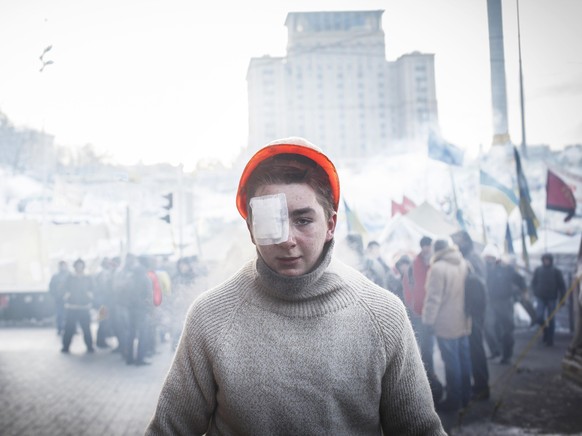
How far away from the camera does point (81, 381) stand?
6227mm

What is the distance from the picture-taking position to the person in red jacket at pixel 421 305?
17.2 feet

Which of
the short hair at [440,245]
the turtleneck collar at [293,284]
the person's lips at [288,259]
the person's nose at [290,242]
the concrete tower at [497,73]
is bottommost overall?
the short hair at [440,245]

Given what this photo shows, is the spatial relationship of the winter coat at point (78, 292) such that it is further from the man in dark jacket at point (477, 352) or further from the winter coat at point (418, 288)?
the man in dark jacket at point (477, 352)

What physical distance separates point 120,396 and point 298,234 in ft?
17.5

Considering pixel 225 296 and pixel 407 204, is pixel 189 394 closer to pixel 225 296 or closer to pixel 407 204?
pixel 225 296

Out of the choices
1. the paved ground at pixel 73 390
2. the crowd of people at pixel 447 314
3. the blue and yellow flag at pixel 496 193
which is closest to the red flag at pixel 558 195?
the blue and yellow flag at pixel 496 193

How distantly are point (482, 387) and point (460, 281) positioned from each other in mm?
1395

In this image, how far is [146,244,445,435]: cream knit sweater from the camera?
1304 millimetres

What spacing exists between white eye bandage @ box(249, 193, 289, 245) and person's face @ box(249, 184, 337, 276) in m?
0.02

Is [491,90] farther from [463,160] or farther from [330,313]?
[330,313]

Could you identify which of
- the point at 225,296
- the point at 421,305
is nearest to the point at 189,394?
the point at 225,296

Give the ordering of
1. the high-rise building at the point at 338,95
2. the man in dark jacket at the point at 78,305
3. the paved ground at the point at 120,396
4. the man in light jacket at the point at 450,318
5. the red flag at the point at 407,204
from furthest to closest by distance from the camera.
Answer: the high-rise building at the point at 338,95 < the red flag at the point at 407,204 < the man in dark jacket at the point at 78,305 < the man in light jacket at the point at 450,318 < the paved ground at the point at 120,396

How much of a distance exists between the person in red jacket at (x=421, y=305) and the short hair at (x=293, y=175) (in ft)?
14.1

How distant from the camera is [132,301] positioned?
277 inches
